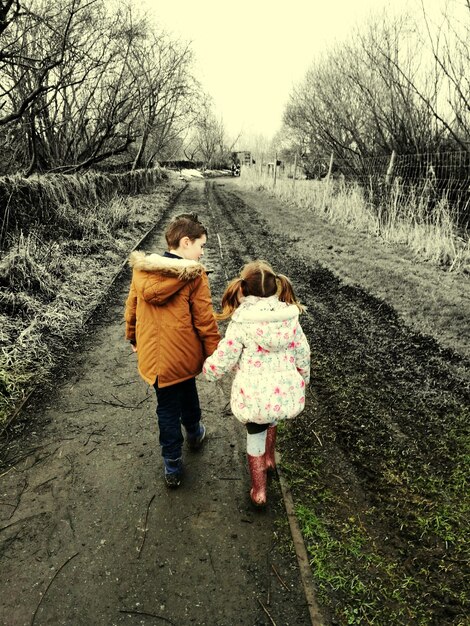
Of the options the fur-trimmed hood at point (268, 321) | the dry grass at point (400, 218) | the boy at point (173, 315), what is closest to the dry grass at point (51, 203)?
the boy at point (173, 315)

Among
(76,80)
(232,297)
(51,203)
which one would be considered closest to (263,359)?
(232,297)

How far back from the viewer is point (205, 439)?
10.5 ft

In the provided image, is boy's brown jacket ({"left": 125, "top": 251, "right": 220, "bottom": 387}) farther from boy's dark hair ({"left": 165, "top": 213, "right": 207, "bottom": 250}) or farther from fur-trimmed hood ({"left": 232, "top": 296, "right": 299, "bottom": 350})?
fur-trimmed hood ({"left": 232, "top": 296, "right": 299, "bottom": 350})

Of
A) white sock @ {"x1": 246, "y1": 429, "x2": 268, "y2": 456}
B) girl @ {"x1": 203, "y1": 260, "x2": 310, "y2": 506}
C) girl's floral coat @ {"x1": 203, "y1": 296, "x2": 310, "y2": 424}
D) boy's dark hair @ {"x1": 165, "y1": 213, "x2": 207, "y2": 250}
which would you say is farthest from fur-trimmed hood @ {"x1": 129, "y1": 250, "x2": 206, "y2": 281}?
white sock @ {"x1": 246, "y1": 429, "x2": 268, "y2": 456}

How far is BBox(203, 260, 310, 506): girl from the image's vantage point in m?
2.18

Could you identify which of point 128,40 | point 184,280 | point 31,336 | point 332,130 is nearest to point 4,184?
point 31,336

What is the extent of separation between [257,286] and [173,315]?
55 cm

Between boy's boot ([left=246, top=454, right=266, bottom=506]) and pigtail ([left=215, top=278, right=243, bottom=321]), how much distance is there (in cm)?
87

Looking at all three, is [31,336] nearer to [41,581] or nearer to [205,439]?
[205,439]

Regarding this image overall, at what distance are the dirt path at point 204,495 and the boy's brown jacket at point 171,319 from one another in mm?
858

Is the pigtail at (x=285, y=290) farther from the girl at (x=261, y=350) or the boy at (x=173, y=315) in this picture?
the boy at (x=173, y=315)

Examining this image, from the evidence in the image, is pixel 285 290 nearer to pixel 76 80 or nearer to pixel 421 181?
pixel 421 181

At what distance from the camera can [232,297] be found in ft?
7.50

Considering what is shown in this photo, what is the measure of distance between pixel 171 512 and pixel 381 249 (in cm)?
786
